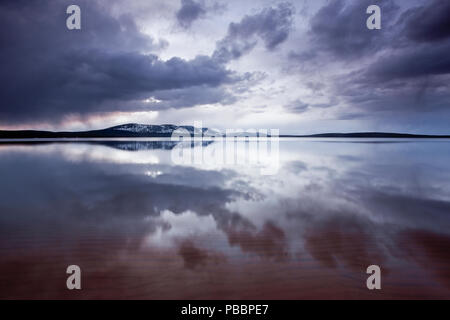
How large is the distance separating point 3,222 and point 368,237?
862 cm

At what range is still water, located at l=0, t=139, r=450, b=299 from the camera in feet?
9.54

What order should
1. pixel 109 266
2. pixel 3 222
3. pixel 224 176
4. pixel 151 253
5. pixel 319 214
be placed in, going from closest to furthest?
1. pixel 109 266
2. pixel 151 253
3. pixel 3 222
4. pixel 319 214
5. pixel 224 176

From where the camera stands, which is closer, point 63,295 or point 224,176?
point 63,295

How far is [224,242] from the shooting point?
4.06m

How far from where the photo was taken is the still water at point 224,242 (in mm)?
2908

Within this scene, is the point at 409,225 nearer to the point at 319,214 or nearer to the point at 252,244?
the point at 319,214
